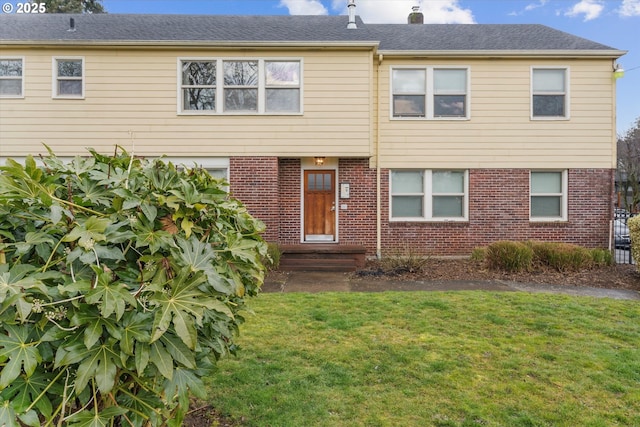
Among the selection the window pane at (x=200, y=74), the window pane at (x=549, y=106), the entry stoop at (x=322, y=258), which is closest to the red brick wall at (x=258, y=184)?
the entry stoop at (x=322, y=258)

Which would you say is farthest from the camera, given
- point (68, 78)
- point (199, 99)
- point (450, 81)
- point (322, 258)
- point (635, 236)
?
point (450, 81)

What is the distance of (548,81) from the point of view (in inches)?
384

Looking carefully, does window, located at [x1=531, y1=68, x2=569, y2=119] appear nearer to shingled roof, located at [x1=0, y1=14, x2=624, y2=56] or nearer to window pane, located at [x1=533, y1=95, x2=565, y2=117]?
window pane, located at [x1=533, y1=95, x2=565, y2=117]

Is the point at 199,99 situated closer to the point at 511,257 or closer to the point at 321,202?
the point at 321,202

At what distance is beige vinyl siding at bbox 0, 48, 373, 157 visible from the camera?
29.3ft

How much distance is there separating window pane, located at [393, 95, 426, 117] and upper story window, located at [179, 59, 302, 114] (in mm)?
2703

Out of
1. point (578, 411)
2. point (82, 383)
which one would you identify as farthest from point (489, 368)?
point (82, 383)

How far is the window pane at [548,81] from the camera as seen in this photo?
9.75m

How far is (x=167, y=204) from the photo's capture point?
1.60 metres

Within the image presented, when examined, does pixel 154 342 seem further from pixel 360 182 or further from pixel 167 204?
pixel 360 182

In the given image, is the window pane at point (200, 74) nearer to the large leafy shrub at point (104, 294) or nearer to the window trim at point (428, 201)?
the window trim at point (428, 201)

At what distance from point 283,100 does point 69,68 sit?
5.50 metres

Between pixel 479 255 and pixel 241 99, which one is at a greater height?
pixel 241 99

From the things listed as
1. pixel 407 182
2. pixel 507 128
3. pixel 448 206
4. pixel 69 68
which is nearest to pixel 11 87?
pixel 69 68
